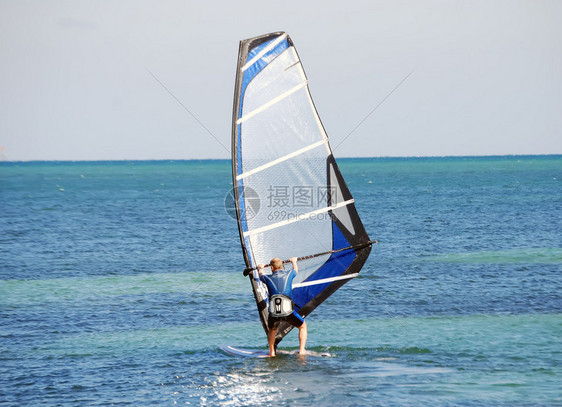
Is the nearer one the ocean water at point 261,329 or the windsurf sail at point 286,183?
the ocean water at point 261,329

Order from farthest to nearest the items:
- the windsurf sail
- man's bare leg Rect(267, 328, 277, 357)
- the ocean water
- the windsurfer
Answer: man's bare leg Rect(267, 328, 277, 357) < the windsurf sail < the windsurfer < the ocean water

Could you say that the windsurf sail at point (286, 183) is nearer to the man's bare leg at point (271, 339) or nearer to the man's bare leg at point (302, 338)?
the man's bare leg at point (271, 339)

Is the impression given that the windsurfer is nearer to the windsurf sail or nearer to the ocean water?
the windsurf sail

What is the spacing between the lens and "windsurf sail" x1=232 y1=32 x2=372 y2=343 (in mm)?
11758

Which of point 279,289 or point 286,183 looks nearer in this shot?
point 279,289

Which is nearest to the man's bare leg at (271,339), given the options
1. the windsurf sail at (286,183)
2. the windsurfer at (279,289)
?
the windsurf sail at (286,183)

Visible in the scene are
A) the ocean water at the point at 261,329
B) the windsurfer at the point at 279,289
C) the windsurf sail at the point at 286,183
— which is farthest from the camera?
the windsurf sail at the point at 286,183

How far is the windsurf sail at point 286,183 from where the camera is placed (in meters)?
11.8

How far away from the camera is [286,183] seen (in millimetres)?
12195

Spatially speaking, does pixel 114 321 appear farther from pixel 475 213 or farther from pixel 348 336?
pixel 475 213

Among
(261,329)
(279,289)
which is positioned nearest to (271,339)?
(279,289)

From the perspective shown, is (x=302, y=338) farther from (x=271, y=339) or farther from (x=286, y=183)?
(x=286, y=183)

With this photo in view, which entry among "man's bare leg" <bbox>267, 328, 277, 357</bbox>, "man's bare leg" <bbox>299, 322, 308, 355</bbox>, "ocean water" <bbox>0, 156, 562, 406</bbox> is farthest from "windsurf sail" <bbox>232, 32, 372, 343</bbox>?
"ocean water" <bbox>0, 156, 562, 406</bbox>

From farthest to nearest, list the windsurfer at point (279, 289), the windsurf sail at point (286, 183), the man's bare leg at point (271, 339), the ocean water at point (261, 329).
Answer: the man's bare leg at point (271, 339) < the windsurf sail at point (286, 183) < the windsurfer at point (279, 289) < the ocean water at point (261, 329)
